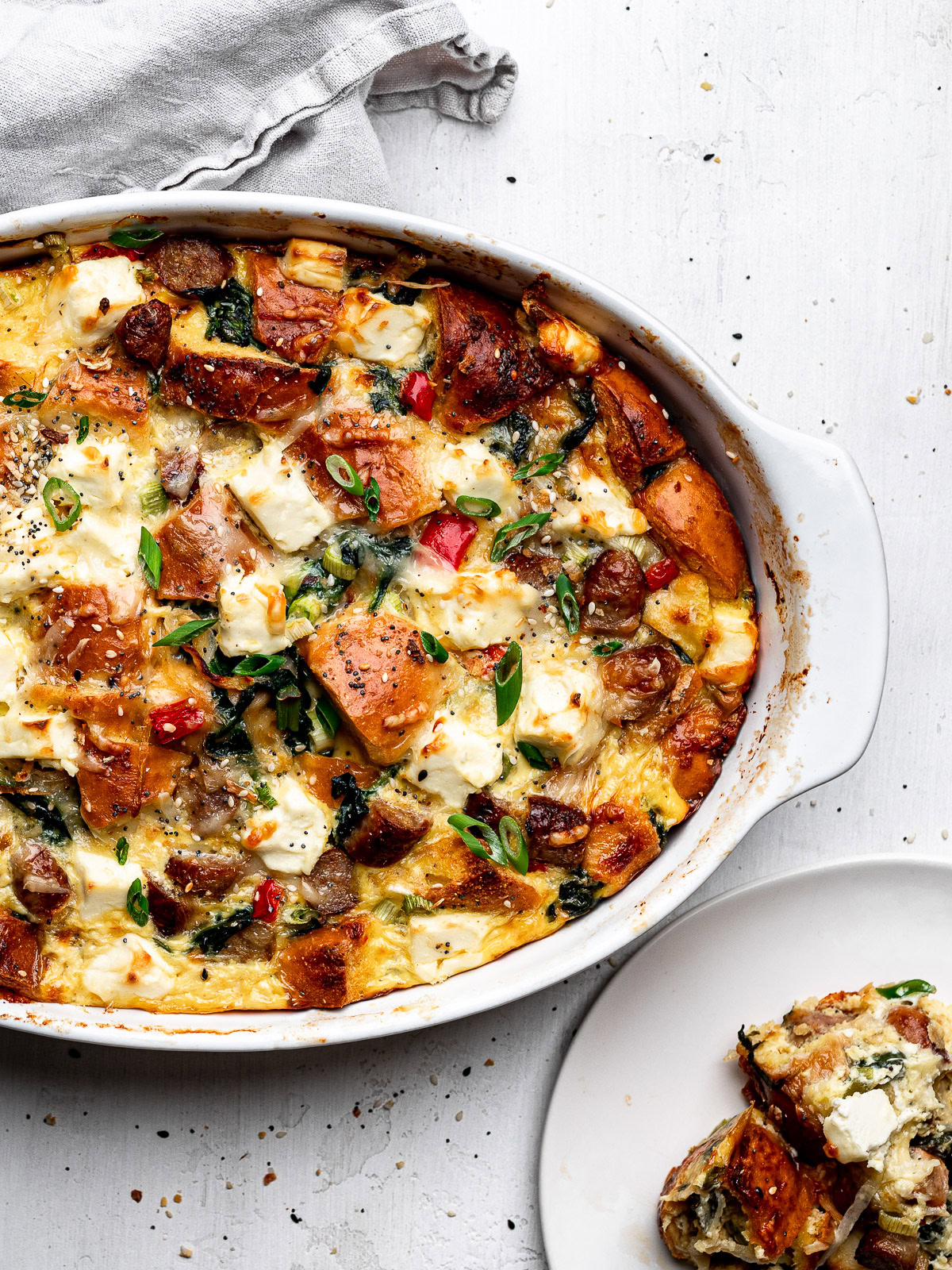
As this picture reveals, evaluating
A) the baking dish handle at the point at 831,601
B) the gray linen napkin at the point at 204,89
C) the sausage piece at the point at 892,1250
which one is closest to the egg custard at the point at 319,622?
the baking dish handle at the point at 831,601

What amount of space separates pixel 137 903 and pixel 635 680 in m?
1.36

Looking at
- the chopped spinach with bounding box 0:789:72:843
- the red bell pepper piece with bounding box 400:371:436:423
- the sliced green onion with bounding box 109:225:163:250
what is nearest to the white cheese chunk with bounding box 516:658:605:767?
the red bell pepper piece with bounding box 400:371:436:423

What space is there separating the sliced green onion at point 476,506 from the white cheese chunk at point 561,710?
0.39 metres

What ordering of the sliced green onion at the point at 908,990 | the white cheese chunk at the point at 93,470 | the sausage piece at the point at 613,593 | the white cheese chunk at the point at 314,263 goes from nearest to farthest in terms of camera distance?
1. the white cheese chunk at the point at 93,470
2. the white cheese chunk at the point at 314,263
3. the sausage piece at the point at 613,593
4. the sliced green onion at the point at 908,990

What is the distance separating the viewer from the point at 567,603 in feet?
8.40

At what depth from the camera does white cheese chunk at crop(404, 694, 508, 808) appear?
97.2 inches

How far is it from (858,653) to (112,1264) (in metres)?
2.70

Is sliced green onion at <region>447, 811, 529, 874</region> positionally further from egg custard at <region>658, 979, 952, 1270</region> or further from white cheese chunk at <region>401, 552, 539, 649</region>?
egg custard at <region>658, 979, 952, 1270</region>

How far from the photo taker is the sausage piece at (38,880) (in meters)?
2.46

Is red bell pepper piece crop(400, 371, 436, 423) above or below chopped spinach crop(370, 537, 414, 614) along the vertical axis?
above

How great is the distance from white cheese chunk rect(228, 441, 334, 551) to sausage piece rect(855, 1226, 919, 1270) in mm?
2306

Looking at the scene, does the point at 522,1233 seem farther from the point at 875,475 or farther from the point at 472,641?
the point at 875,475

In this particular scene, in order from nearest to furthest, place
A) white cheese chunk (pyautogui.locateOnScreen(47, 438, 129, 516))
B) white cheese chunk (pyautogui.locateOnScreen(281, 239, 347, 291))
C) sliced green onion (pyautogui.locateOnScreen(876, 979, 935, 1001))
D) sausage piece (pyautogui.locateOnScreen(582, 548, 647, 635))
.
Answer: white cheese chunk (pyautogui.locateOnScreen(47, 438, 129, 516)) < white cheese chunk (pyautogui.locateOnScreen(281, 239, 347, 291)) < sausage piece (pyautogui.locateOnScreen(582, 548, 647, 635)) < sliced green onion (pyautogui.locateOnScreen(876, 979, 935, 1001))

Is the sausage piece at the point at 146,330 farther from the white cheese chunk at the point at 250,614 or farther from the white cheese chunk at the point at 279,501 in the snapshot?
the white cheese chunk at the point at 250,614
